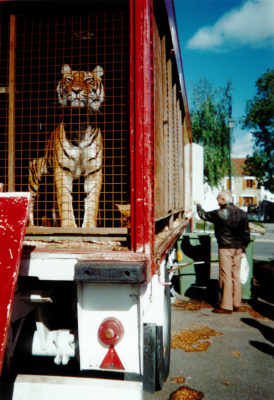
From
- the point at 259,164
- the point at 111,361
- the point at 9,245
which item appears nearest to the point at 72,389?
the point at 111,361

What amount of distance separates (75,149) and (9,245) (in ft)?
6.98

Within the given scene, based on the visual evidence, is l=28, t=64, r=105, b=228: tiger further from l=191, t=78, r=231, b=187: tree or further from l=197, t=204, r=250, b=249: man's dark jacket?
l=191, t=78, r=231, b=187: tree

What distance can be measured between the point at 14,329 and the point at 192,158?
24.4ft

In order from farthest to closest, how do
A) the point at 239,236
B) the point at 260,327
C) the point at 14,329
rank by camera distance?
1. the point at 239,236
2. the point at 260,327
3. the point at 14,329

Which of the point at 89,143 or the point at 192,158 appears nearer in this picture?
the point at 89,143

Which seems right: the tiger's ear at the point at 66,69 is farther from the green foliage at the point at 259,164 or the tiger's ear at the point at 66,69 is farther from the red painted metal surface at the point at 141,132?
the green foliage at the point at 259,164

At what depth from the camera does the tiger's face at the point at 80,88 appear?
3438mm

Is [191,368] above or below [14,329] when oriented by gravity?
below

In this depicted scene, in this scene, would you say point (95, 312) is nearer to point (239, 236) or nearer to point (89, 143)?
point (89, 143)

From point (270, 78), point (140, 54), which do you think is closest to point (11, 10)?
point (140, 54)

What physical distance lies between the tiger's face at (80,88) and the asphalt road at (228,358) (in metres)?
2.84

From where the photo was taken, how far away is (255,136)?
3488cm

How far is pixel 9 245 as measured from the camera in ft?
6.21

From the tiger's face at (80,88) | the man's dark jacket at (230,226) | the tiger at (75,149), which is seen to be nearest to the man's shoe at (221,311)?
the man's dark jacket at (230,226)
